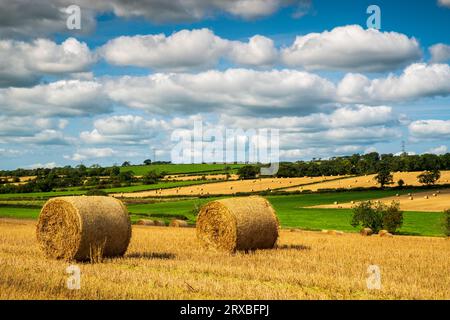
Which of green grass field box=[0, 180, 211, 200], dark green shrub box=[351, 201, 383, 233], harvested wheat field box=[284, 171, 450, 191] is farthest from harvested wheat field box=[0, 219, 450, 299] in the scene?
green grass field box=[0, 180, 211, 200]

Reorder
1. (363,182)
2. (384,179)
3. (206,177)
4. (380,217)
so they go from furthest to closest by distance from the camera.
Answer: (206,177) < (363,182) < (384,179) < (380,217)

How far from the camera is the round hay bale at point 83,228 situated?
17.7 m

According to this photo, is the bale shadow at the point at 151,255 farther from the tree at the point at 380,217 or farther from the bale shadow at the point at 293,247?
the tree at the point at 380,217

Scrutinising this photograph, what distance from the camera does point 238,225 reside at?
20906mm

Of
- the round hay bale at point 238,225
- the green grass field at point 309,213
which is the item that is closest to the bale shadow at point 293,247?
the round hay bale at point 238,225

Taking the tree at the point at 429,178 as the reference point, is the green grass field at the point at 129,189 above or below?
below

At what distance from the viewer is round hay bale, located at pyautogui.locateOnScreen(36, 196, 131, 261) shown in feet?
58.2

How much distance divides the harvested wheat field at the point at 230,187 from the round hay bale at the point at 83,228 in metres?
65.0

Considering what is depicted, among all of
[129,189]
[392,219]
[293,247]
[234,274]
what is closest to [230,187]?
[129,189]

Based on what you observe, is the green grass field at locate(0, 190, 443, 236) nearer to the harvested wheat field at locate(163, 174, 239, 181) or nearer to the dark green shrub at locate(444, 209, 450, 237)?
the dark green shrub at locate(444, 209, 450, 237)

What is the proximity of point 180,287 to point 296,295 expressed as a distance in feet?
8.33

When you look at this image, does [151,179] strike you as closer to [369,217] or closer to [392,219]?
[369,217]

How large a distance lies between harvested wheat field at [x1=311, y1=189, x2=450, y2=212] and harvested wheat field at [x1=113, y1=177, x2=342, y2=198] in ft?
76.3

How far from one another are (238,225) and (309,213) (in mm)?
38354
